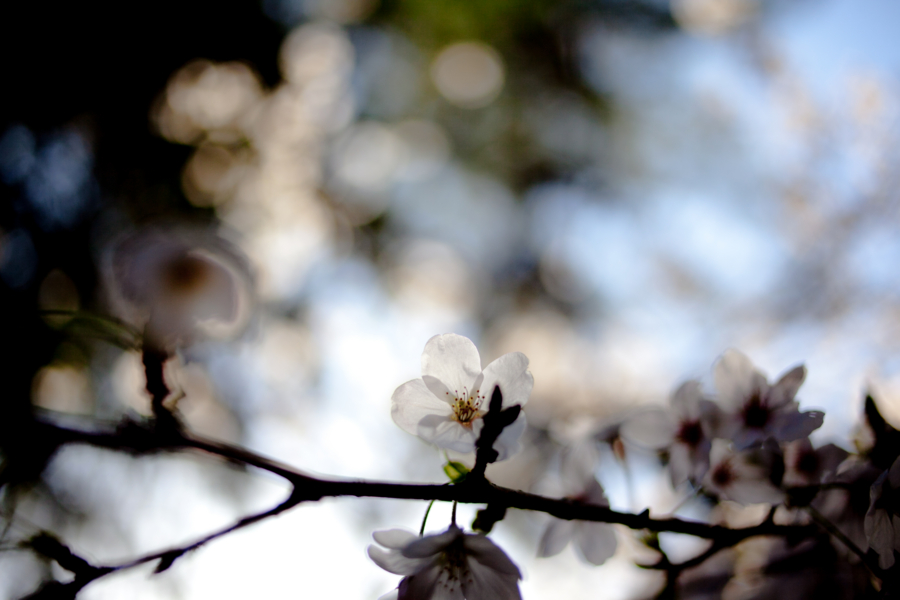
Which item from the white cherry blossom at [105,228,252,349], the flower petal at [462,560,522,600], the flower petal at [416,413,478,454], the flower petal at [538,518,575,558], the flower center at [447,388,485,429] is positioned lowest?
the flower petal at [462,560,522,600]

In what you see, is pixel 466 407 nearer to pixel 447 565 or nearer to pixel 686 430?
pixel 447 565

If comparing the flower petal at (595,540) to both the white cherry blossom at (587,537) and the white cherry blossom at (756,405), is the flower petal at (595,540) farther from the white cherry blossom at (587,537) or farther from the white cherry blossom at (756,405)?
the white cherry blossom at (756,405)

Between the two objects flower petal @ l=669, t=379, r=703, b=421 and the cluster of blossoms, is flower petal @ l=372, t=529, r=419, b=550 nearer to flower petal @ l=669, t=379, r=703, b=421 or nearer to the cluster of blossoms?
the cluster of blossoms

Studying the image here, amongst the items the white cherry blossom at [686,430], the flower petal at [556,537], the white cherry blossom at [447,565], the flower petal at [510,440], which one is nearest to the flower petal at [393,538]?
the white cherry blossom at [447,565]

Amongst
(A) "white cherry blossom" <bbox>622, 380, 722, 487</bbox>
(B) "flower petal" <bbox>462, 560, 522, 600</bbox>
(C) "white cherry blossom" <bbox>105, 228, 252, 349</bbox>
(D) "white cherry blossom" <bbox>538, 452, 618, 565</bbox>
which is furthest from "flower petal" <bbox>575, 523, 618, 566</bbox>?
(C) "white cherry blossom" <bbox>105, 228, 252, 349</bbox>

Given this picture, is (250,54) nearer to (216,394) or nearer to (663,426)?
(216,394)

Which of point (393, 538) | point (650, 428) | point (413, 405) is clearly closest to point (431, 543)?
point (393, 538)

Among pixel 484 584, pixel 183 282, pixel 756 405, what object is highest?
pixel 183 282
